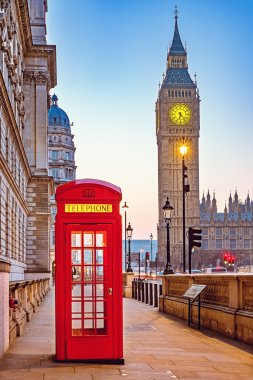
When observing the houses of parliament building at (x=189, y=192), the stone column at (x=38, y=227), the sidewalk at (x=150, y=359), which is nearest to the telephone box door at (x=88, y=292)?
the sidewalk at (x=150, y=359)

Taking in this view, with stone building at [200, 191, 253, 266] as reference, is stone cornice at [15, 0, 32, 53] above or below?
above

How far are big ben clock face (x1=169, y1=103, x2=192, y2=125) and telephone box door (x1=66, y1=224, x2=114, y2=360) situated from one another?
171 metres

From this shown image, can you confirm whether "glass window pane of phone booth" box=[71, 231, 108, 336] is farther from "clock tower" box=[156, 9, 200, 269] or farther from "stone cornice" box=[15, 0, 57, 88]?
"clock tower" box=[156, 9, 200, 269]

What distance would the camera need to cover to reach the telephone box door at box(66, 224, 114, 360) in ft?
35.7

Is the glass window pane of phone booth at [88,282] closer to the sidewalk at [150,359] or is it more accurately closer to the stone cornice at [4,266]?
the sidewalk at [150,359]

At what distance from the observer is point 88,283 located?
10.8 m

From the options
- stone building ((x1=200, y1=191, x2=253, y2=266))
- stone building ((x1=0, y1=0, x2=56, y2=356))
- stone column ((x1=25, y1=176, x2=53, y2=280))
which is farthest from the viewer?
stone building ((x1=200, y1=191, x2=253, y2=266))

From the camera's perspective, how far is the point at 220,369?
35.2 ft

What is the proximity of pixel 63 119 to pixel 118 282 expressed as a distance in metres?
130

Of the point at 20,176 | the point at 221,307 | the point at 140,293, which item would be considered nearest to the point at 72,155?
the point at 20,176

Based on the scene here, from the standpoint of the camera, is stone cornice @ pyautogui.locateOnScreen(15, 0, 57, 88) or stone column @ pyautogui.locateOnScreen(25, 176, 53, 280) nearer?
stone cornice @ pyautogui.locateOnScreen(15, 0, 57, 88)

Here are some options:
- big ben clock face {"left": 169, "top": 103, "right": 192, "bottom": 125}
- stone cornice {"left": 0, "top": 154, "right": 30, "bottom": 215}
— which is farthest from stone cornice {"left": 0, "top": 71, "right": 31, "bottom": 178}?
big ben clock face {"left": 169, "top": 103, "right": 192, "bottom": 125}

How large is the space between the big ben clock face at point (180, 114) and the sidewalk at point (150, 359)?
165 m

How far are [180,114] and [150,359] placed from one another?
171789 millimetres
